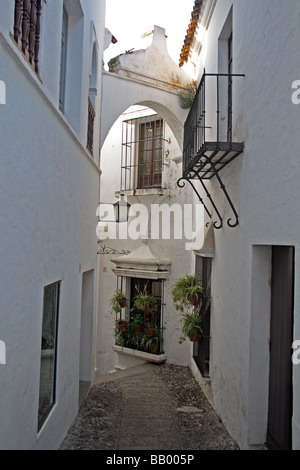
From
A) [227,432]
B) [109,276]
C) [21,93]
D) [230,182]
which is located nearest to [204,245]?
[230,182]

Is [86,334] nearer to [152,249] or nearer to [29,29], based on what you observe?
[152,249]

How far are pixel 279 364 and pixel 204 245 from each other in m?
2.71

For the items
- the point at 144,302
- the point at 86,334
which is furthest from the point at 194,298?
the point at 144,302

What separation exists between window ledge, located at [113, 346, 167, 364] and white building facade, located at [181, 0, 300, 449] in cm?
364

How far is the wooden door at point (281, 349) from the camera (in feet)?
11.8

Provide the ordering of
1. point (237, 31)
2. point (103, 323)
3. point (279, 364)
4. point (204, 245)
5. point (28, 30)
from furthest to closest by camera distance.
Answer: point (103, 323)
point (204, 245)
point (237, 31)
point (279, 364)
point (28, 30)

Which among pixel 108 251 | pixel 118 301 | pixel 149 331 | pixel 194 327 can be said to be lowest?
pixel 149 331

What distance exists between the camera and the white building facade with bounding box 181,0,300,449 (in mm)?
3242

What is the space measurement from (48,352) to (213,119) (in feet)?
14.3

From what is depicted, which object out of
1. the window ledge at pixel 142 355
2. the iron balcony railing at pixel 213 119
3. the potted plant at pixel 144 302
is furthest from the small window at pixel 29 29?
the window ledge at pixel 142 355

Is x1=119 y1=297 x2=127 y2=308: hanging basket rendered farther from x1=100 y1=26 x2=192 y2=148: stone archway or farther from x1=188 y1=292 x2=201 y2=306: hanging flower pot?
x1=100 y1=26 x2=192 y2=148: stone archway

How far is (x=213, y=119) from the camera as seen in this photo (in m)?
6.43

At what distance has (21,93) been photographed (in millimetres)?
2941

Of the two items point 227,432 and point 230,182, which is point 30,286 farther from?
point 227,432
